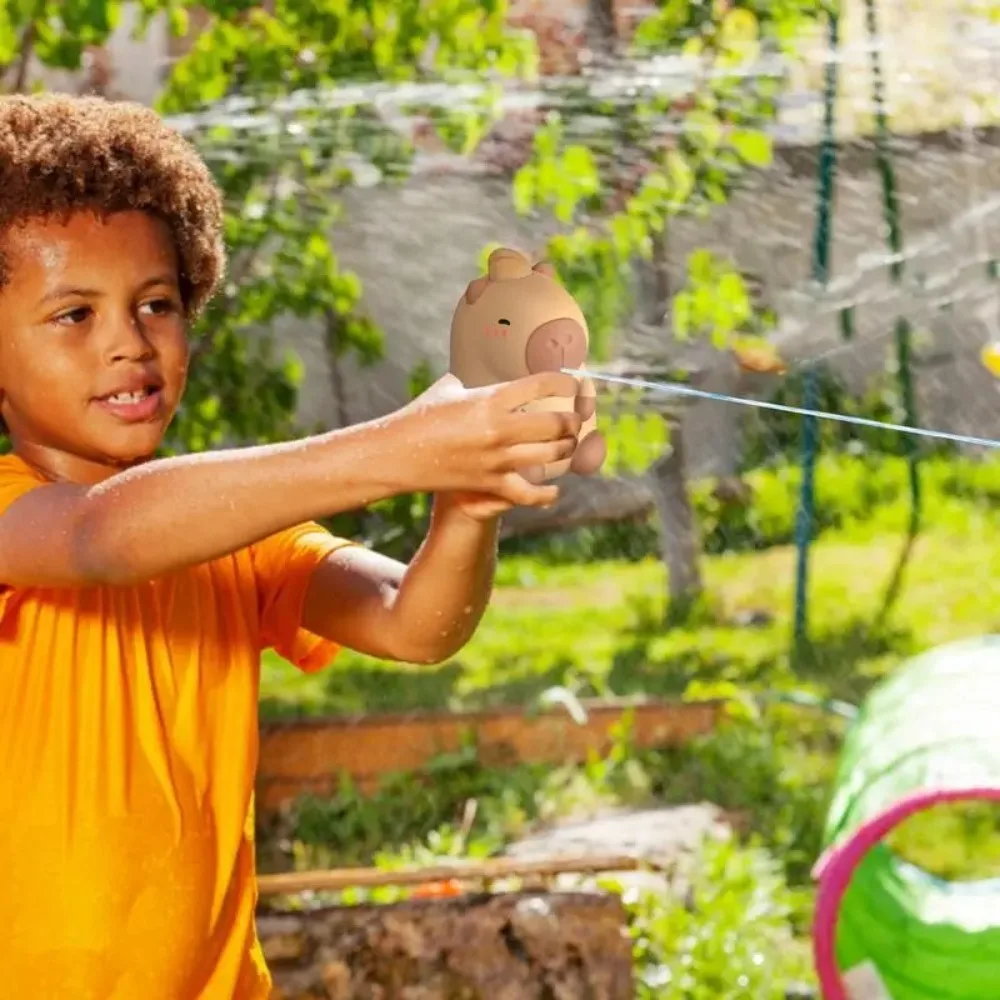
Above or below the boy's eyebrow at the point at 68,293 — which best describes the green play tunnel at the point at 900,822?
below

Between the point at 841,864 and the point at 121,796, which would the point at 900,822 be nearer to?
the point at 841,864

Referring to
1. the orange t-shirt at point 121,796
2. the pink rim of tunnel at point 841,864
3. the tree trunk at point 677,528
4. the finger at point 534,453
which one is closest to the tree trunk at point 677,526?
the tree trunk at point 677,528

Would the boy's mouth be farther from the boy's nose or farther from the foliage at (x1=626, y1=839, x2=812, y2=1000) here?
the foliage at (x1=626, y1=839, x2=812, y2=1000)

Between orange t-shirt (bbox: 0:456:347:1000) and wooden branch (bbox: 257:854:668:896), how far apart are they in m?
0.92

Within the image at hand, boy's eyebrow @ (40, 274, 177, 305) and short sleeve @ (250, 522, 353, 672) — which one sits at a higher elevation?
boy's eyebrow @ (40, 274, 177, 305)

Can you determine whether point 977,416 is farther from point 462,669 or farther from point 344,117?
point 344,117

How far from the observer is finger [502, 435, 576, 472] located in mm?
726

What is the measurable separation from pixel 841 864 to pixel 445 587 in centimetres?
73

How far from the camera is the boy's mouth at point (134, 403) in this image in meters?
0.96

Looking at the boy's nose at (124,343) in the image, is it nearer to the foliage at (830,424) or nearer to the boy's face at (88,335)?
the boy's face at (88,335)

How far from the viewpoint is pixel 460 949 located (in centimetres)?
180

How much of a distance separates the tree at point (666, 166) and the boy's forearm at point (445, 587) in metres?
1.03

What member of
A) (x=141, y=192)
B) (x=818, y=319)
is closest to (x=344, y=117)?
(x=818, y=319)

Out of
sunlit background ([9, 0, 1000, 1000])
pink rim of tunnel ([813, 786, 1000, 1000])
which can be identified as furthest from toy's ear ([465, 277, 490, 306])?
sunlit background ([9, 0, 1000, 1000])
